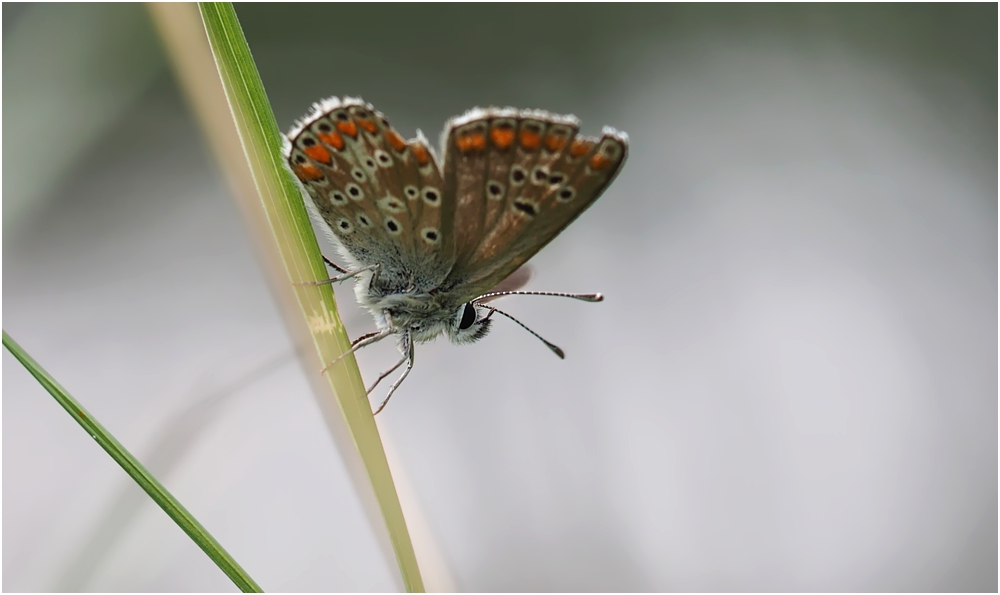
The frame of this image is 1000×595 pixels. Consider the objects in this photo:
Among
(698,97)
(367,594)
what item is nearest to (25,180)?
(367,594)

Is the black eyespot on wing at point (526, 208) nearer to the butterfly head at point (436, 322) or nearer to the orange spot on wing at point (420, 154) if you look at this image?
the orange spot on wing at point (420, 154)

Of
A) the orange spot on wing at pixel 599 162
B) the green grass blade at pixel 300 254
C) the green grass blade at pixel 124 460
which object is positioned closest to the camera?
the green grass blade at pixel 124 460

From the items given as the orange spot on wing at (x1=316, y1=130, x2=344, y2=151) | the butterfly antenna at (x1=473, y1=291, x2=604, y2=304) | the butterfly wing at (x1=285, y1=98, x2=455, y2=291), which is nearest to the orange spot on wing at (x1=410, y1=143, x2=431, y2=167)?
the butterfly wing at (x1=285, y1=98, x2=455, y2=291)

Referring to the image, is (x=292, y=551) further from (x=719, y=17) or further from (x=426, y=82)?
(x=719, y=17)

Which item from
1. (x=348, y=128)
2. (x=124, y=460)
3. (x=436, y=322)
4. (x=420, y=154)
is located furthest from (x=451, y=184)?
(x=124, y=460)

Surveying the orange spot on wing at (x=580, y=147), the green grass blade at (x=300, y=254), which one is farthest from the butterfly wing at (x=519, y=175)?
the green grass blade at (x=300, y=254)

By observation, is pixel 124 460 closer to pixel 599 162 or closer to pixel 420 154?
pixel 420 154
